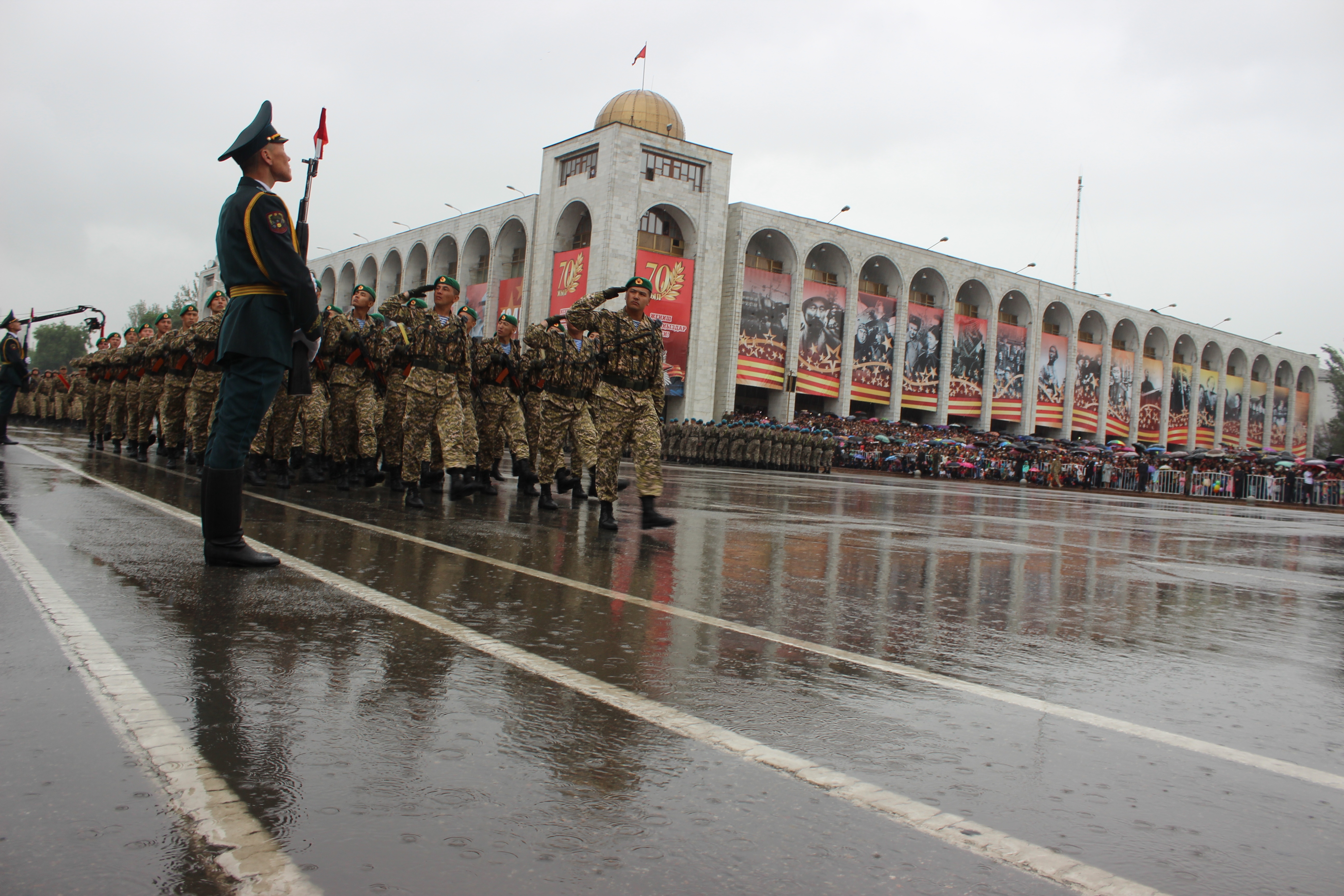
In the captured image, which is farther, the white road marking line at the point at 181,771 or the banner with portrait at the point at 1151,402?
the banner with portrait at the point at 1151,402

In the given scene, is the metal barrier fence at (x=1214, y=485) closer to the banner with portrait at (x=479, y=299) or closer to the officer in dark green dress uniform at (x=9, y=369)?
the officer in dark green dress uniform at (x=9, y=369)

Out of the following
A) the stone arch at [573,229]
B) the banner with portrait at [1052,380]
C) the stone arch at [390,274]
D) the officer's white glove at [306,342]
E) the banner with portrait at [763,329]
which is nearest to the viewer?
the officer's white glove at [306,342]

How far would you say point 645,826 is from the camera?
193 cm

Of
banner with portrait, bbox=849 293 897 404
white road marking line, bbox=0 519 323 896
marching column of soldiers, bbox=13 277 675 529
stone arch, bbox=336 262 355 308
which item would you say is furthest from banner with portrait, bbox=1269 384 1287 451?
white road marking line, bbox=0 519 323 896

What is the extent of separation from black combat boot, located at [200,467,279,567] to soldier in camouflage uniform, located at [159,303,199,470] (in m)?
7.97

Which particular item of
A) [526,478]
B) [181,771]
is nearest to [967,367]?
[526,478]

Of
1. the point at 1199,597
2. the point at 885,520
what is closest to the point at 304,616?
the point at 1199,597

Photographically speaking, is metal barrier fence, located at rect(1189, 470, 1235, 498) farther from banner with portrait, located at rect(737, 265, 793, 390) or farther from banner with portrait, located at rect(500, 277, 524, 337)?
banner with portrait, located at rect(500, 277, 524, 337)

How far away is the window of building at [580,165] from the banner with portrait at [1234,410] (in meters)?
60.0

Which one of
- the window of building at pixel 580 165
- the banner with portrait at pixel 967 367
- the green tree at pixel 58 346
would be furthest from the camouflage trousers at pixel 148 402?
the green tree at pixel 58 346

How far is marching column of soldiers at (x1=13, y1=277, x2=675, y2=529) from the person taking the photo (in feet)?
25.8

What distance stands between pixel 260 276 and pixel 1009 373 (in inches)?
2425

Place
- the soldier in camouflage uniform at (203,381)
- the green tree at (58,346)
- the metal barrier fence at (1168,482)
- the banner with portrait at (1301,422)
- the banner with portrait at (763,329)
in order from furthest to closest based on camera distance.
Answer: the green tree at (58,346)
the banner with portrait at (1301,422)
the banner with portrait at (763,329)
the metal barrier fence at (1168,482)
the soldier in camouflage uniform at (203,381)

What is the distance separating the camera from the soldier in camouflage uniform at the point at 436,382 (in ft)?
29.2
